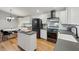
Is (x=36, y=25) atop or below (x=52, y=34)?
atop

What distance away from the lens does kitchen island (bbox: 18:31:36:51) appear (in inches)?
33.5

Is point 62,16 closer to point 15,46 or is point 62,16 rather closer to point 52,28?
point 52,28

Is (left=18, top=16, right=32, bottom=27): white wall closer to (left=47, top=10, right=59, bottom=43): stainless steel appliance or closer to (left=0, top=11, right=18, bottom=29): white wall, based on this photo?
(left=0, top=11, right=18, bottom=29): white wall

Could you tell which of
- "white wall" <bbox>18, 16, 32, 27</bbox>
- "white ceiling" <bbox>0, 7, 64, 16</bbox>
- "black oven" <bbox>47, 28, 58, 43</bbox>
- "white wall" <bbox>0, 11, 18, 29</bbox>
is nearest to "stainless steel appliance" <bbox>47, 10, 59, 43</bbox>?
"black oven" <bbox>47, 28, 58, 43</bbox>

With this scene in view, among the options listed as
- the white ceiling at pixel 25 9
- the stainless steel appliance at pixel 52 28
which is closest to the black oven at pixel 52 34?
the stainless steel appliance at pixel 52 28

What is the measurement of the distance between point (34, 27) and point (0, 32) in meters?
0.40

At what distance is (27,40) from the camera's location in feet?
2.99

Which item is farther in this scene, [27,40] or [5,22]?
[27,40]

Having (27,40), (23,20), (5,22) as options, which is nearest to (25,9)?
(23,20)

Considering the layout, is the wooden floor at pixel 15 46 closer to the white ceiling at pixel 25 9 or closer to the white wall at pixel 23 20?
the white wall at pixel 23 20
